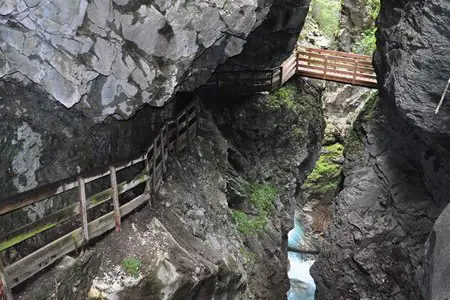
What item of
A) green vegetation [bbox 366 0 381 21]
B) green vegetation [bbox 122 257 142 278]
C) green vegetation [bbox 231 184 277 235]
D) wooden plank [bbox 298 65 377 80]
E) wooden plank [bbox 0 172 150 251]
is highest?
green vegetation [bbox 366 0 381 21]

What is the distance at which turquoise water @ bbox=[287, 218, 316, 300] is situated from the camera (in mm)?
21892

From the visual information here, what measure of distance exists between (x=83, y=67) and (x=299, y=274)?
19903 mm

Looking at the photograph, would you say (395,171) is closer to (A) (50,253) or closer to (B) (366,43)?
(A) (50,253)

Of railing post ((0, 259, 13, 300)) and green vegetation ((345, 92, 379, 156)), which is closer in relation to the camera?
railing post ((0, 259, 13, 300))

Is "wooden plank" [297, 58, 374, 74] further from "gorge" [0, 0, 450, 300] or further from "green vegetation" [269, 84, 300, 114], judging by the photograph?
"gorge" [0, 0, 450, 300]

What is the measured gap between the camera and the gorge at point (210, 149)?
7.54 meters

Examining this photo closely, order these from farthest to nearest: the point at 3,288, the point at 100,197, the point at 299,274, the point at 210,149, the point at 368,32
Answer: the point at 368,32 → the point at 299,274 → the point at 210,149 → the point at 100,197 → the point at 3,288

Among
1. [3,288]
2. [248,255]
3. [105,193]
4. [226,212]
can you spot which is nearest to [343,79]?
[226,212]

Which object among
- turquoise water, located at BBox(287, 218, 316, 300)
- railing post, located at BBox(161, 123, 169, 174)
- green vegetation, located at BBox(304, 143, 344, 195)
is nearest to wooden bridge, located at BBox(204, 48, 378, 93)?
railing post, located at BBox(161, 123, 169, 174)

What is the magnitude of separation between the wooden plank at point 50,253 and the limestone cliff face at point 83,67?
1733 mm

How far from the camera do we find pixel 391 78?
12.1 meters

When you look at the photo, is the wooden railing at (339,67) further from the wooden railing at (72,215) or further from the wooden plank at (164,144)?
the wooden railing at (72,215)

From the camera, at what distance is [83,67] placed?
8.08 meters

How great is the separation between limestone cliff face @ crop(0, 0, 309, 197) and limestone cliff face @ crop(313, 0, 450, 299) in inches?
182
